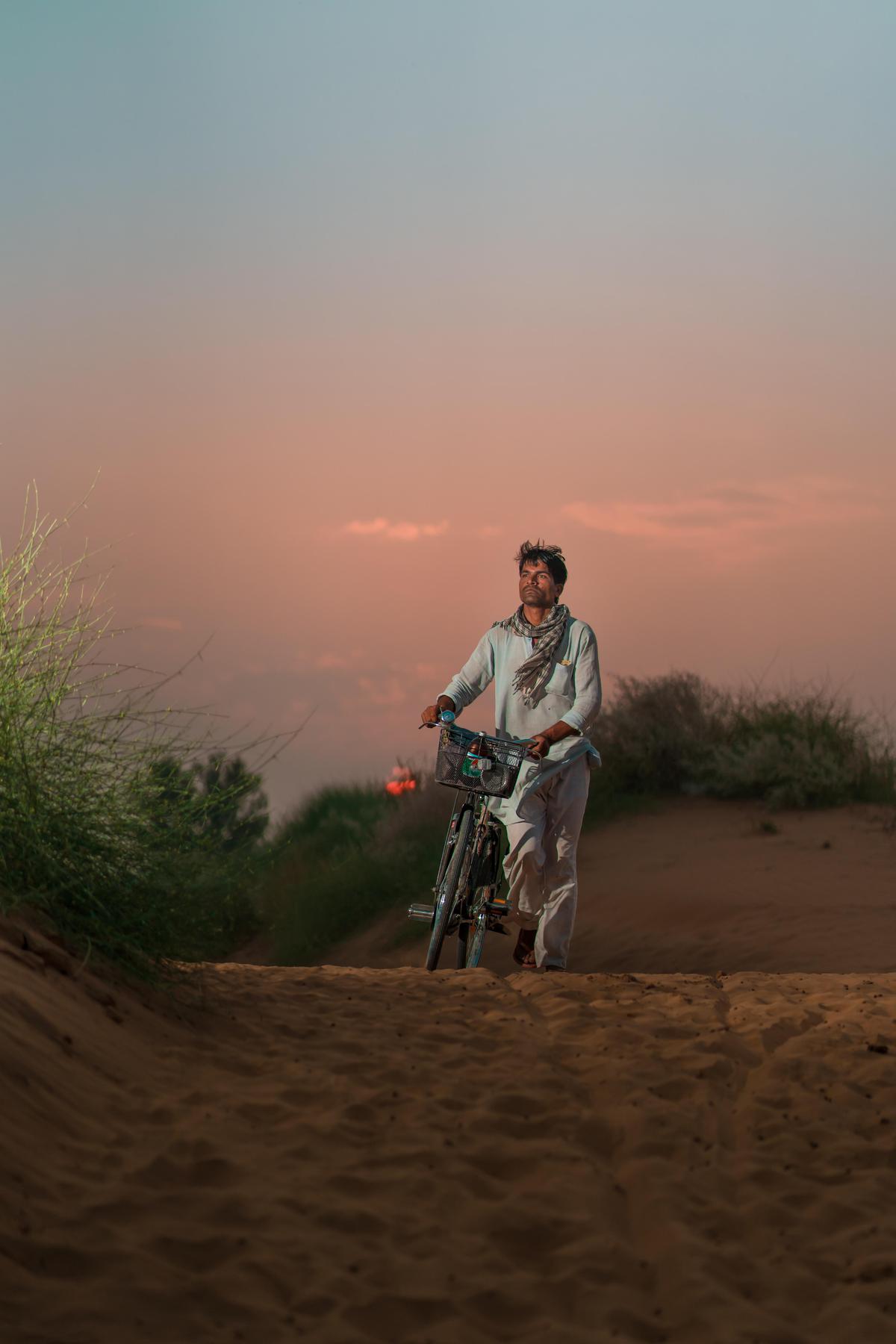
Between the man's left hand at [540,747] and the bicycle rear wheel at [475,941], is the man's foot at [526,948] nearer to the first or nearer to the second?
the bicycle rear wheel at [475,941]

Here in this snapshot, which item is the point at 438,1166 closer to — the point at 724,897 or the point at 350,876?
the point at 724,897

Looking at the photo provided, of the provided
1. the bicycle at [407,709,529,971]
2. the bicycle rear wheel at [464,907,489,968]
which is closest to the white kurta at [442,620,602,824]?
the bicycle at [407,709,529,971]

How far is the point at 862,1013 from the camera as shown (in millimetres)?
7641

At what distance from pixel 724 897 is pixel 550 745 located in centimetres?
572

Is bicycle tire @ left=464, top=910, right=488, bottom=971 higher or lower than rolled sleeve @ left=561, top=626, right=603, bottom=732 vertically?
lower

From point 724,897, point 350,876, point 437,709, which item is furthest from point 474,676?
point 350,876

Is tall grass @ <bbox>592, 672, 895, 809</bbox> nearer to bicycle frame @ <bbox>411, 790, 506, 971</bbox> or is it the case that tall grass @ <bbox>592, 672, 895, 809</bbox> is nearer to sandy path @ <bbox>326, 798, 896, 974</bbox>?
sandy path @ <bbox>326, 798, 896, 974</bbox>

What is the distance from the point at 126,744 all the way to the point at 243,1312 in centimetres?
421

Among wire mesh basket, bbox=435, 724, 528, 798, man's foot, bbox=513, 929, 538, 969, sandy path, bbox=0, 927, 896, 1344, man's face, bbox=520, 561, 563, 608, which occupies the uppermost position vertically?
man's face, bbox=520, 561, 563, 608

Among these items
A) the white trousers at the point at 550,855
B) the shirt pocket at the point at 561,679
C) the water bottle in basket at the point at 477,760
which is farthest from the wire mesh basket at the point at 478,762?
the shirt pocket at the point at 561,679

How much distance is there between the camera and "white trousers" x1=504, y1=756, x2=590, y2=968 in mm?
8258

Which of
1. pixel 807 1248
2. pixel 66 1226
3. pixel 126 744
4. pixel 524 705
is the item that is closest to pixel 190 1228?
pixel 66 1226

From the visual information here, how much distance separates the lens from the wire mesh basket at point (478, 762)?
26.1 ft

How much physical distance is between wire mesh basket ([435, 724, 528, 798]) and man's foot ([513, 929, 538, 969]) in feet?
4.01
